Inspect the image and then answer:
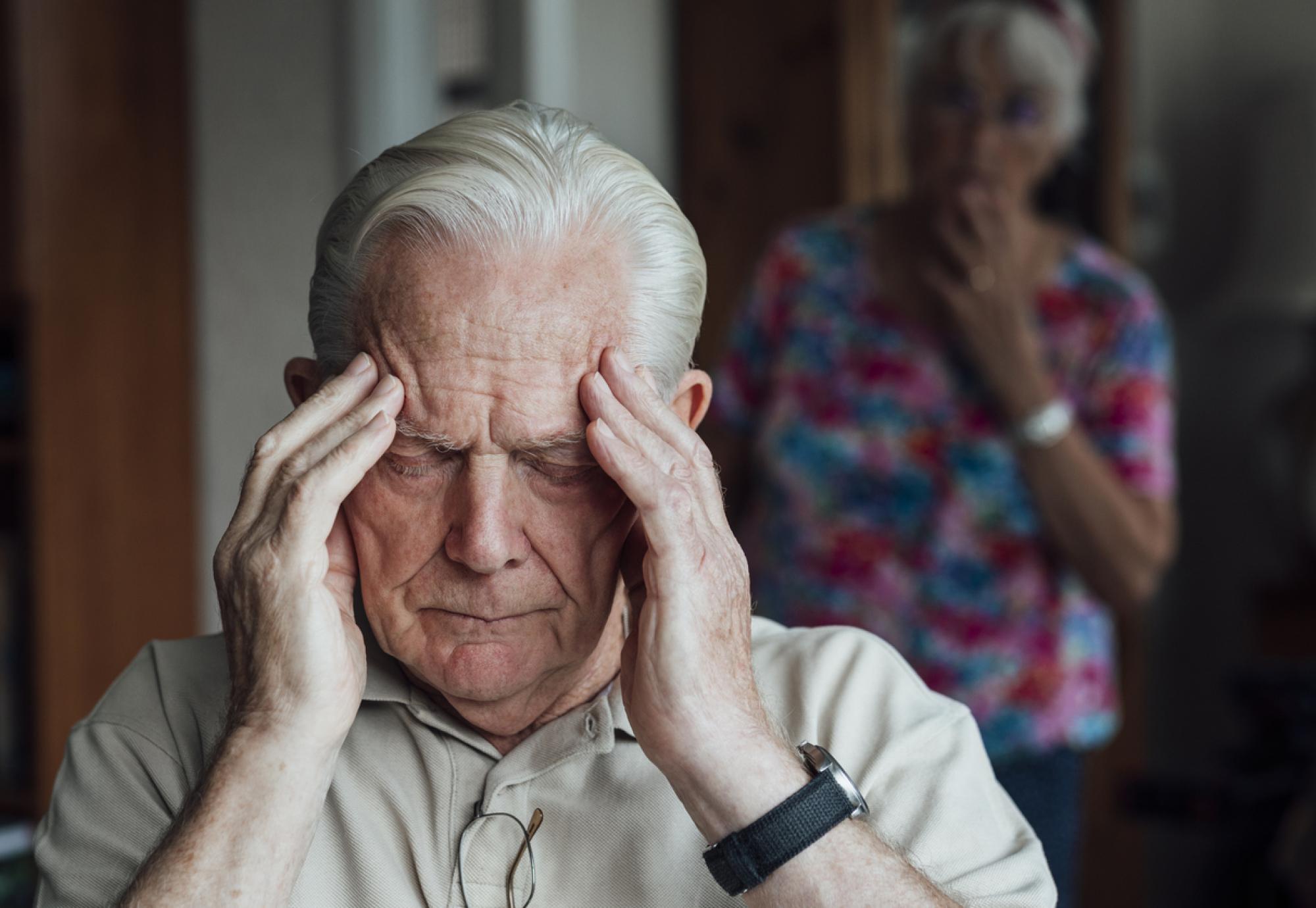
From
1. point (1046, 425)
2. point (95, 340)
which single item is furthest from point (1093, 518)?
point (95, 340)

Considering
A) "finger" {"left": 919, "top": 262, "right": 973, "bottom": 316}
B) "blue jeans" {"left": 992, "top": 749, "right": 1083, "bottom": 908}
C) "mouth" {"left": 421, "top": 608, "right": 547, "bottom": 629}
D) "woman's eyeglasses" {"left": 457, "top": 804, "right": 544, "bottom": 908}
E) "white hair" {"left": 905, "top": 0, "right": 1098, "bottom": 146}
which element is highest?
"white hair" {"left": 905, "top": 0, "right": 1098, "bottom": 146}

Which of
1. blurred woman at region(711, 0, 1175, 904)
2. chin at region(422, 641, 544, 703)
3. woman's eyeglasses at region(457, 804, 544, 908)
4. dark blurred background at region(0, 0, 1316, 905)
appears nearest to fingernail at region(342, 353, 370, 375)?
→ chin at region(422, 641, 544, 703)

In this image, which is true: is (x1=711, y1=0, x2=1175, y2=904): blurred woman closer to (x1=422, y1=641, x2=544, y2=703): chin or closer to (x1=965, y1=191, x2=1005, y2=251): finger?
(x1=965, y1=191, x2=1005, y2=251): finger

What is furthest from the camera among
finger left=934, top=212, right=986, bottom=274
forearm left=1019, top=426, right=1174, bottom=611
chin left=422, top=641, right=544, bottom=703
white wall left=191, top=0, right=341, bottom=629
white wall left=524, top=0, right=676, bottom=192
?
white wall left=524, top=0, right=676, bottom=192

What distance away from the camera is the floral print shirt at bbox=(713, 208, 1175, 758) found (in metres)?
1.97

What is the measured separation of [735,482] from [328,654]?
3.64ft

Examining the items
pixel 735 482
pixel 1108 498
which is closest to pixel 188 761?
pixel 735 482

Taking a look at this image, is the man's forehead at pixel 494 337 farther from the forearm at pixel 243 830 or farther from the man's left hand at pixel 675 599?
the forearm at pixel 243 830

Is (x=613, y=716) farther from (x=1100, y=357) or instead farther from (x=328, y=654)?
(x=1100, y=357)

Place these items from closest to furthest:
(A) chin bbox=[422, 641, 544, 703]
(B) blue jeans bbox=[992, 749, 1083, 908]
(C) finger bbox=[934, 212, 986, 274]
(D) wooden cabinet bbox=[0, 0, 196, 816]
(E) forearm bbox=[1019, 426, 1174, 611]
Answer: (A) chin bbox=[422, 641, 544, 703], (B) blue jeans bbox=[992, 749, 1083, 908], (E) forearm bbox=[1019, 426, 1174, 611], (C) finger bbox=[934, 212, 986, 274], (D) wooden cabinet bbox=[0, 0, 196, 816]

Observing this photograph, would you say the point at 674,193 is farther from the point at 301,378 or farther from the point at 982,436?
the point at 301,378

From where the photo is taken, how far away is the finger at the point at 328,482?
1.12m

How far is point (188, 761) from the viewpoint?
1.26m

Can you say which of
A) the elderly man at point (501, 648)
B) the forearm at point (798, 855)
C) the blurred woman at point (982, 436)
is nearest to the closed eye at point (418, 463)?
the elderly man at point (501, 648)
